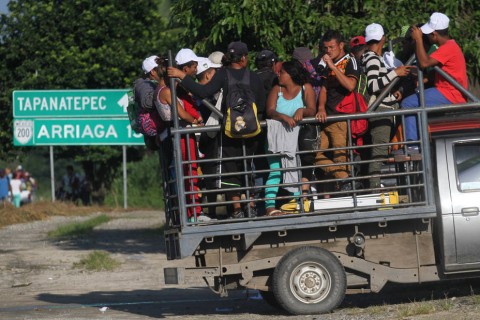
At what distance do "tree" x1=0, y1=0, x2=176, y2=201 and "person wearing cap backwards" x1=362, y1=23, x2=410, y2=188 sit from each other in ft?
85.5

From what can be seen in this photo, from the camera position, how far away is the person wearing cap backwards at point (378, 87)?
430 inches

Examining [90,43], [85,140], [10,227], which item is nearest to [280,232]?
[10,227]

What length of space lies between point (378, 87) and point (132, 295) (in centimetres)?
501

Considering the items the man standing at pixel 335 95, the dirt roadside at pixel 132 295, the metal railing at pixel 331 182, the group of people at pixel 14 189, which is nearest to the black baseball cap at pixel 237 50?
the metal railing at pixel 331 182

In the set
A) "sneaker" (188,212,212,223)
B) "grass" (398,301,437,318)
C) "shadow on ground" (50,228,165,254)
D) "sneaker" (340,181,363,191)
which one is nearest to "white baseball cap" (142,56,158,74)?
"sneaker" (188,212,212,223)

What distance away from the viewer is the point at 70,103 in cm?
3198

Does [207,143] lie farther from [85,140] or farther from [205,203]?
[85,140]

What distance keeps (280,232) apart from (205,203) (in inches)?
34.0

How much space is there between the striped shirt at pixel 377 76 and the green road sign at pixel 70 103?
68.1 ft

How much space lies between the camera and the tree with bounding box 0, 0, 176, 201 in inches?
1458

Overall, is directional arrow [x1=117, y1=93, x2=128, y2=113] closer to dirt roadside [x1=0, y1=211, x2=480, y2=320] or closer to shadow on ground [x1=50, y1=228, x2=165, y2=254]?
shadow on ground [x1=50, y1=228, x2=165, y2=254]

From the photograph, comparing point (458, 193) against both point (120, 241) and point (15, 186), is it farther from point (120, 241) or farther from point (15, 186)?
point (15, 186)

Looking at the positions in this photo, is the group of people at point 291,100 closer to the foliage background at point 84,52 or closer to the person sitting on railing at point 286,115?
the person sitting on railing at point 286,115

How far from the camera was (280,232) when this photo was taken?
35.5 ft
